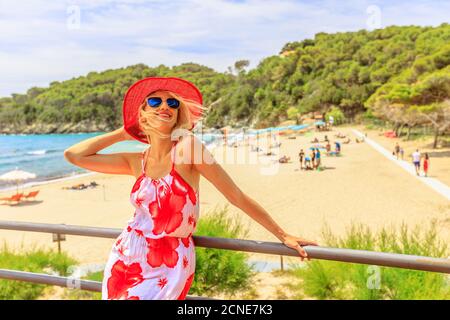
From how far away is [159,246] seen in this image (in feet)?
5.24

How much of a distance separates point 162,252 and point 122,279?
18cm

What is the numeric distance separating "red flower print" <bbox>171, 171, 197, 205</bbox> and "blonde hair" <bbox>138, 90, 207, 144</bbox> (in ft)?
0.69

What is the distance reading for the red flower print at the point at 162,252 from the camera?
158cm

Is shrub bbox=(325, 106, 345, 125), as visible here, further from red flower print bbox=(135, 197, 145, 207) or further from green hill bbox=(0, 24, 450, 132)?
red flower print bbox=(135, 197, 145, 207)

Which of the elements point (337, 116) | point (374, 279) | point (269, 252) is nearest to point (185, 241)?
point (269, 252)

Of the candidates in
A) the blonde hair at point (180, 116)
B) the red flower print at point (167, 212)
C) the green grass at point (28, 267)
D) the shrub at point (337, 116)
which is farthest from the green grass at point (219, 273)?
the shrub at point (337, 116)

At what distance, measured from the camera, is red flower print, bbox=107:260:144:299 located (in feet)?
5.13

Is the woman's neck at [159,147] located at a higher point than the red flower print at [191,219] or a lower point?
higher

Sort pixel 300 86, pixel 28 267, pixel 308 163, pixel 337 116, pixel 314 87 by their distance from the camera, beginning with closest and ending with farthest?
pixel 28 267
pixel 308 163
pixel 337 116
pixel 314 87
pixel 300 86

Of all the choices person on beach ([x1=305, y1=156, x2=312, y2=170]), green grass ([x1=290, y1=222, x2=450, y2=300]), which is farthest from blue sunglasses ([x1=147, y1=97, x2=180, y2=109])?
person on beach ([x1=305, y1=156, x2=312, y2=170])

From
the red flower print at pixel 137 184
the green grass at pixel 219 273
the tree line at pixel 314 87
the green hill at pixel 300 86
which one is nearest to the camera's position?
the red flower print at pixel 137 184

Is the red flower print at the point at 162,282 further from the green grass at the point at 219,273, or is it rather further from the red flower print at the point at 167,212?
the green grass at the point at 219,273

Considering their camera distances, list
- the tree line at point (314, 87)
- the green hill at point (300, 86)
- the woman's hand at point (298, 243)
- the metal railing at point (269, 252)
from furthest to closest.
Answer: the green hill at point (300, 86), the tree line at point (314, 87), the woman's hand at point (298, 243), the metal railing at point (269, 252)

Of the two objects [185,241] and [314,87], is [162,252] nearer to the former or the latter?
[185,241]
